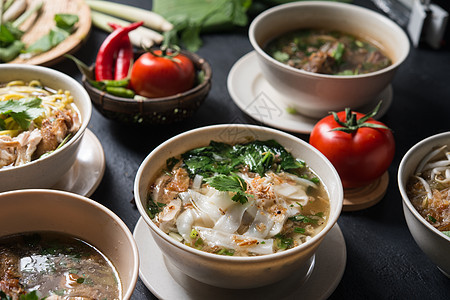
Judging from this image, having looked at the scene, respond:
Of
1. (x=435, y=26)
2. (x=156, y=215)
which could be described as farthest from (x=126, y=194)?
(x=435, y=26)

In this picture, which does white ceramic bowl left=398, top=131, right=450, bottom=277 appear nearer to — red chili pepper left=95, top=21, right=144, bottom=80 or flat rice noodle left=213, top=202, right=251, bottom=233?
flat rice noodle left=213, top=202, right=251, bottom=233

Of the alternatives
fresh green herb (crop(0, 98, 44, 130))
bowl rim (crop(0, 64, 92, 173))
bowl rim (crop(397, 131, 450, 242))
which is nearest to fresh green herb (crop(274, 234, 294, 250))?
bowl rim (crop(397, 131, 450, 242))

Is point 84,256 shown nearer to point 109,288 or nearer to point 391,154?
point 109,288

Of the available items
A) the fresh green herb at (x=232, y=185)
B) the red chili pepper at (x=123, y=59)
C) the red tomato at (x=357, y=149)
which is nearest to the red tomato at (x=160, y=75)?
the red chili pepper at (x=123, y=59)

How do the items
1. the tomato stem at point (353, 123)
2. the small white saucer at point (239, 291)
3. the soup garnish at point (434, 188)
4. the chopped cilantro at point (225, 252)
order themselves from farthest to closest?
the tomato stem at point (353, 123) < the soup garnish at point (434, 188) < the small white saucer at point (239, 291) < the chopped cilantro at point (225, 252)

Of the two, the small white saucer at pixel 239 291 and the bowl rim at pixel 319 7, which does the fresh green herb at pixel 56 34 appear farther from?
the small white saucer at pixel 239 291

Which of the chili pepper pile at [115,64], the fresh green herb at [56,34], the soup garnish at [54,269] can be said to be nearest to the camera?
the soup garnish at [54,269]

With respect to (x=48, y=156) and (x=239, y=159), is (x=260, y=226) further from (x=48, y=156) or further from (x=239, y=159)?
(x=48, y=156)

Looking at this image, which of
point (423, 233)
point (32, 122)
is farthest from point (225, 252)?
point (32, 122)
